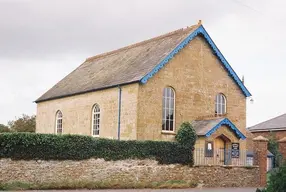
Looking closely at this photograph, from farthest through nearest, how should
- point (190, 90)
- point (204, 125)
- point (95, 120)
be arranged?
point (95, 120), point (190, 90), point (204, 125)

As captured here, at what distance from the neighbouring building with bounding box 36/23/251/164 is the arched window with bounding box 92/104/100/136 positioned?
0.25 feet

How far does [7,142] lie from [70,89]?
18.8m

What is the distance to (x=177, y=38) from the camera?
37.2m

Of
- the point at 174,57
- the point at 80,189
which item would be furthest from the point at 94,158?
the point at 174,57

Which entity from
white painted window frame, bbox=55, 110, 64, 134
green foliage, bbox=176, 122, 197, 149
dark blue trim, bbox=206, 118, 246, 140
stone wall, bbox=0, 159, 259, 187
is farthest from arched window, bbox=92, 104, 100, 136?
stone wall, bbox=0, 159, 259, 187

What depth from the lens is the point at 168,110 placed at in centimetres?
3528

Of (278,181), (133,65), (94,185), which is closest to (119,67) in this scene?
(133,65)

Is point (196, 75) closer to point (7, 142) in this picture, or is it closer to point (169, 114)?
point (169, 114)

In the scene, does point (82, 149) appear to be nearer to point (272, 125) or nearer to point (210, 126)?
point (210, 126)

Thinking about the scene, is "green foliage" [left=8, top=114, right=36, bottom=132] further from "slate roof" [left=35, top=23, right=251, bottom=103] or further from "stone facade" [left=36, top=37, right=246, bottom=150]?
"stone facade" [left=36, top=37, right=246, bottom=150]

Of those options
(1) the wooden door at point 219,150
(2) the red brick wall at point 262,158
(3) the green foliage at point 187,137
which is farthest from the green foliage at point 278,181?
(1) the wooden door at point 219,150

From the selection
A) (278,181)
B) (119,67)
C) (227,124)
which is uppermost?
(119,67)

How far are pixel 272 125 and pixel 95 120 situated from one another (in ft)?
83.4

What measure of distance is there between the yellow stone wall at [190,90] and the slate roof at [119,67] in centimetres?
104
